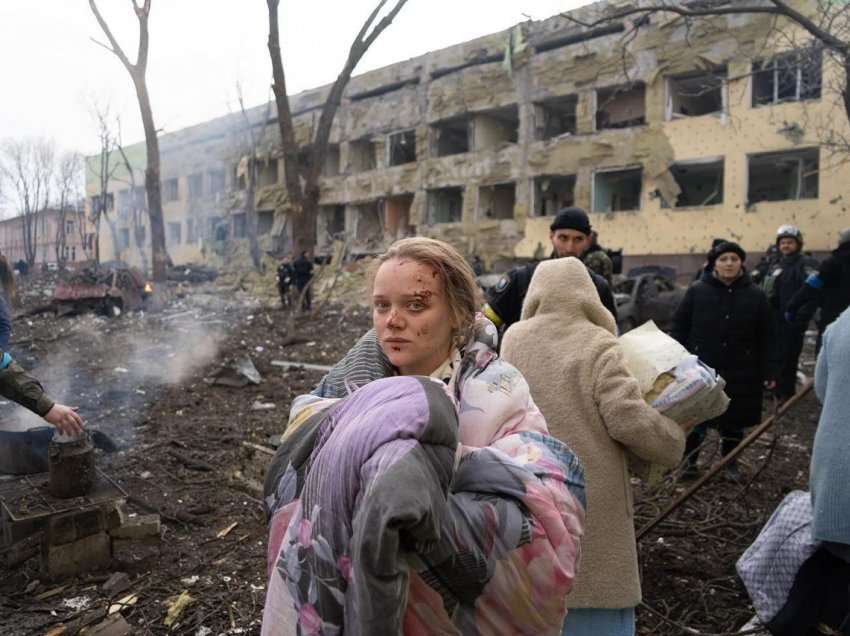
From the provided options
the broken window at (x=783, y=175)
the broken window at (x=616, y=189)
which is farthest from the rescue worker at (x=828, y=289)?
the broken window at (x=616, y=189)

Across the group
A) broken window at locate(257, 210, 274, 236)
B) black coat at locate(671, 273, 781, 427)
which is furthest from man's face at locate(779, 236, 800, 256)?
broken window at locate(257, 210, 274, 236)

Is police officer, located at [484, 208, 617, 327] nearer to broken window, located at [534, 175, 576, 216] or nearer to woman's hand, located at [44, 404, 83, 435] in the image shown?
woman's hand, located at [44, 404, 83, 435]

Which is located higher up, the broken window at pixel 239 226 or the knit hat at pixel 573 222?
the broken window at pixel 239 226

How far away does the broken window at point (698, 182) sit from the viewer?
68.9 ft

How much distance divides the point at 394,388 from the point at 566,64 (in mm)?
25083

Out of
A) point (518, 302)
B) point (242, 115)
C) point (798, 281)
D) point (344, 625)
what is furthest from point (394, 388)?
point (242, 115)

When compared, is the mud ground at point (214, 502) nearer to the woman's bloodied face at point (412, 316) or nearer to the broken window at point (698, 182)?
the woman's bloodied face at point (412, 316)

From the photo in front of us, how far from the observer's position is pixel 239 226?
126ft

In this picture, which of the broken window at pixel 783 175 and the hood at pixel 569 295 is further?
the broken window at pixel 783 175

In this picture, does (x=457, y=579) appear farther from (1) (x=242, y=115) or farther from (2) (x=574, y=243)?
(1) (x=242, y=115)

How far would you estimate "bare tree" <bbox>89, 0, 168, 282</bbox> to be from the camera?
18470 millimetres

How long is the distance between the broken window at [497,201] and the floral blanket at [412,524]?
83.7 feet

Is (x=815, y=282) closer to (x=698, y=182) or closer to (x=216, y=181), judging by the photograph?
(x=698, y=182)

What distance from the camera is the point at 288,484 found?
3.84 ft
